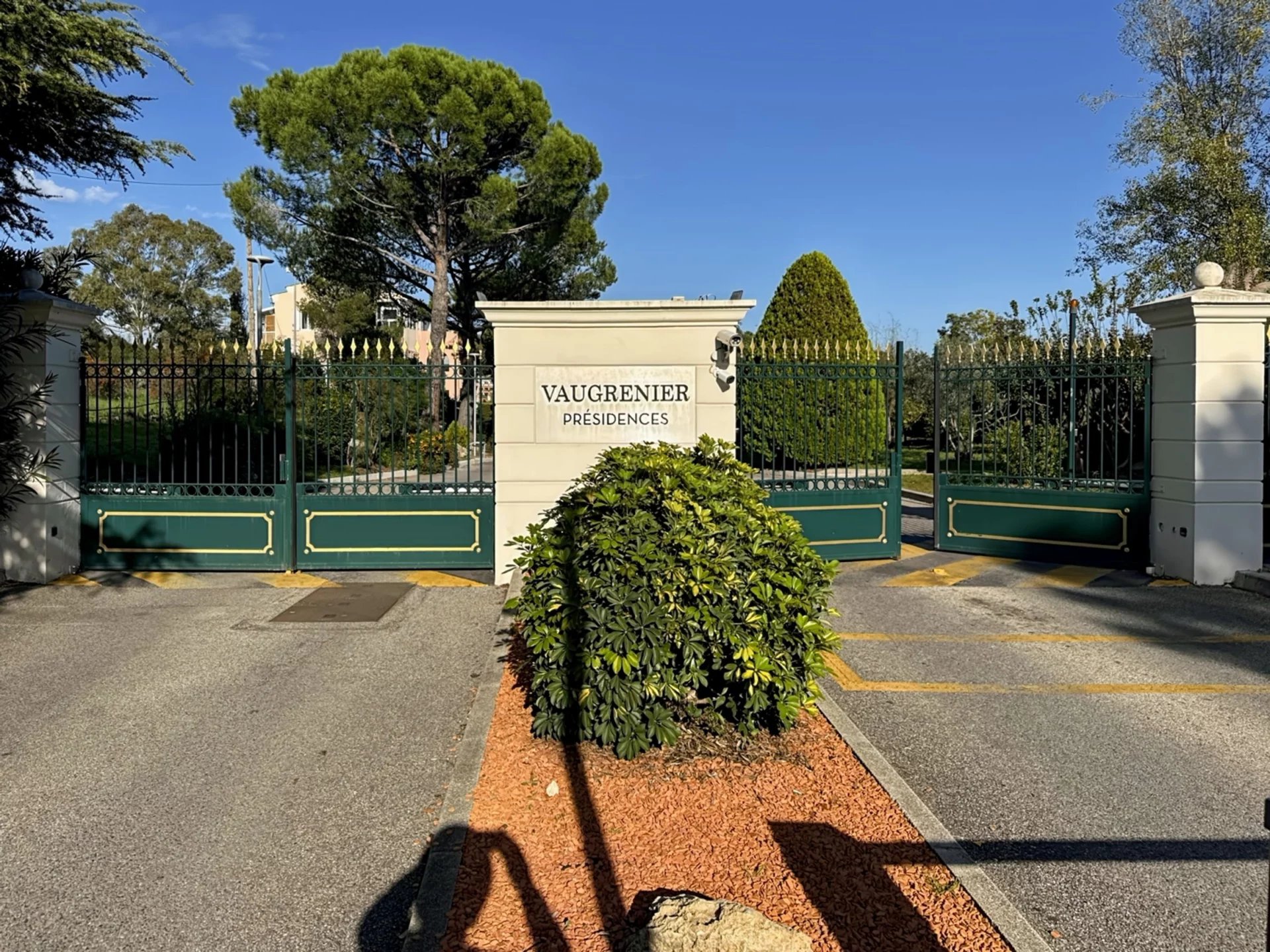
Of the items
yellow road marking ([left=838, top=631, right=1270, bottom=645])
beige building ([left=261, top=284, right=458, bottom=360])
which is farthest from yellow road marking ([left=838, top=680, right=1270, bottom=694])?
beige building ([left=261, top=284, right=458, bottom=360])

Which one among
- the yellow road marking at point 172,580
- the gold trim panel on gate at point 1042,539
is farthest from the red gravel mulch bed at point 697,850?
the gold trim panel on gate at point 1042,539

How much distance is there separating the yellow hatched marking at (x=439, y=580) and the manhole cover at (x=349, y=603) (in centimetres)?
20

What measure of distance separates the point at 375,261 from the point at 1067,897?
2727 cm

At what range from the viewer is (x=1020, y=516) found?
34.5 ft

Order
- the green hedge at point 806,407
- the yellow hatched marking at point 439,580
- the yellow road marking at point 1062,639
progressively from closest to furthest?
the yellow road marking at point 1062,639 < the yellow hatched marking at point 439,580 < the green hedge at point 806,407

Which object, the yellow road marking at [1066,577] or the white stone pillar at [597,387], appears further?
the yellow road marking at [1066,577]

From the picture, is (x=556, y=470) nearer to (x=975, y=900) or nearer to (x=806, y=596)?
(x=806, y=596)

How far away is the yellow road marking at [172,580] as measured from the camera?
9.18 meters

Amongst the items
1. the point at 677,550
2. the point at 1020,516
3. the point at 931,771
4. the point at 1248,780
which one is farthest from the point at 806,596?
the point at 1020,516

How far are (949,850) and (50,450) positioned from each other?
9.52 meters

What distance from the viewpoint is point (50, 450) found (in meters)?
9.14

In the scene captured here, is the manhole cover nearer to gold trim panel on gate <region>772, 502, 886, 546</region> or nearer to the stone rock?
gold trim panel on gate <region>772, 502, 886, 546</region>

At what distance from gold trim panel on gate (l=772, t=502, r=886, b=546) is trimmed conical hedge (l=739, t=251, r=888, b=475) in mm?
516

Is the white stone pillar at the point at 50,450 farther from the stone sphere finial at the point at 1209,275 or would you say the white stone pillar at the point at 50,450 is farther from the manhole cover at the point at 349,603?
the stone sphere finial at the point at 1209,275
